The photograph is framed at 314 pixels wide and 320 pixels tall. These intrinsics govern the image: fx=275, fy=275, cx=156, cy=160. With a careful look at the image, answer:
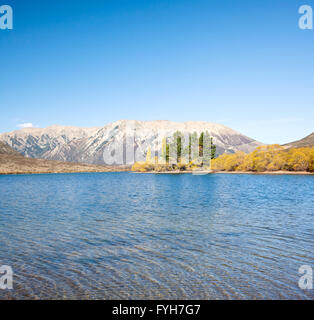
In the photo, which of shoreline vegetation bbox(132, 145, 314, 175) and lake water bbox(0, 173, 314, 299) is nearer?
lake water bbox(0, 173, 314, 299)

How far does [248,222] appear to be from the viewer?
2697 centimetres

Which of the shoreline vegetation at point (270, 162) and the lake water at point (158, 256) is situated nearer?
the lake water at point (158, 256)

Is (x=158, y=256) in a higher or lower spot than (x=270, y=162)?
lower

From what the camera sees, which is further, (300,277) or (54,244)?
(54,244)

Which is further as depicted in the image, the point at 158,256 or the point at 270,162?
the point at 270,162

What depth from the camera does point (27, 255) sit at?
677 inches

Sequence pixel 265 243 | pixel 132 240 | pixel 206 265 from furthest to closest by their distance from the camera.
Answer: pixel 132 240
pixel 265 243
pixel 206 265

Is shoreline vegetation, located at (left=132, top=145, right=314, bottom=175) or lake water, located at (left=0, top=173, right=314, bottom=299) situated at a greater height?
shoreline vegetation, located at (left=132, top=145, right=314, bottom=175)

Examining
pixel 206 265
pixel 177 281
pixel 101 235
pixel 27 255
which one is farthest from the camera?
pixel 101 235

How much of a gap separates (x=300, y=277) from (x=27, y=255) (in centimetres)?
1549

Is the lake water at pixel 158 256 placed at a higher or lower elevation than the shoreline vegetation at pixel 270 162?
lower
